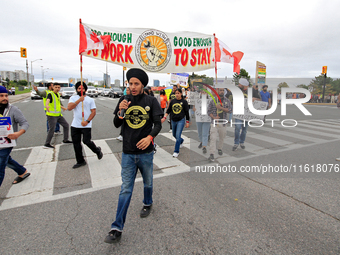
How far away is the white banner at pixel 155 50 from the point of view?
480cm

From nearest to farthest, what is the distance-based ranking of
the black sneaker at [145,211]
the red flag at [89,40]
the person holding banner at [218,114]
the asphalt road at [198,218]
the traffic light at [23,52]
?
the asphalt road at [198,218] → the black sneaker at [145,211] → the red flag at [89,40] → the person holding banner at [218,114] → the traffic light at [23,52]

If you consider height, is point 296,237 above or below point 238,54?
below

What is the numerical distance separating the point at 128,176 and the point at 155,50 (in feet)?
11.3

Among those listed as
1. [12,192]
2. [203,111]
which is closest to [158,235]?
[12,192]

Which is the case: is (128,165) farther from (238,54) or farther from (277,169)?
(238,54)

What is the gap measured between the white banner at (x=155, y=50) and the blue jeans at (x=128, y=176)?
9.52 feet

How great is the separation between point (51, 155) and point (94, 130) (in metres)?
3.47

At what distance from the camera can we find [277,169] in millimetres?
4805

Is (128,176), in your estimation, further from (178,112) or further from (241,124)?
(241,124)

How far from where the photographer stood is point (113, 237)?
7.85 ft

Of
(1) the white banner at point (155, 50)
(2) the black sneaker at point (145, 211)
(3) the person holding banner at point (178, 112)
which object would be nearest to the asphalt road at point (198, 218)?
(2) the black sneaker at point (145, 211)

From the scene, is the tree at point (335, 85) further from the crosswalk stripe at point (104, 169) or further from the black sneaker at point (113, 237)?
the black sneaker at point (113, 237)

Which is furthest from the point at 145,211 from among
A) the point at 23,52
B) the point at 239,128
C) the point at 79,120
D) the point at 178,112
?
the point at 23,52

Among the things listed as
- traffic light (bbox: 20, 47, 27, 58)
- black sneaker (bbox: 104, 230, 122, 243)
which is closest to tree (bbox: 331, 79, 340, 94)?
black sneaker (bbox: 104, 230, 122, 243)
